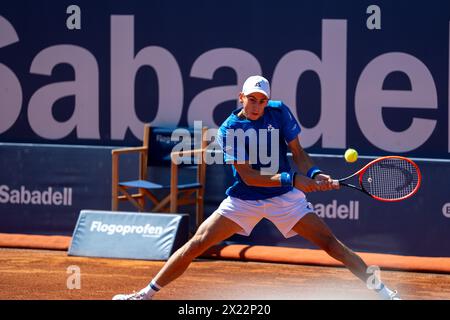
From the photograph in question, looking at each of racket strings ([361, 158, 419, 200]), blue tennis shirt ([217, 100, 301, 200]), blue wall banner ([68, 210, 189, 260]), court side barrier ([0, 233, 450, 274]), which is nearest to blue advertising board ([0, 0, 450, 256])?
court side barrier ([0, 233, 450, 274])

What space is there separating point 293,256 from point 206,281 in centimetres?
126

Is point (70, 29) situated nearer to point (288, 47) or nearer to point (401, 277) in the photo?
point (288, 47)

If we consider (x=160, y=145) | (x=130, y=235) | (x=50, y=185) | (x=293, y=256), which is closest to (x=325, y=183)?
(x=293, y=256)

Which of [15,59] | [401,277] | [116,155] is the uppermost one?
[15,59]

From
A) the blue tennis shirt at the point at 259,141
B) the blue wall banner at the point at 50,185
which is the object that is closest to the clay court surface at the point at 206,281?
the blue wall banner at the point at 50,185

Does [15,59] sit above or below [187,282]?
above

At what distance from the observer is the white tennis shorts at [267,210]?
6.52m

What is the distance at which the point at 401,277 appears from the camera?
8.80 m

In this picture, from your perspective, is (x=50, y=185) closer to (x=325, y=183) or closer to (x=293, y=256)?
(x=293, y=256)

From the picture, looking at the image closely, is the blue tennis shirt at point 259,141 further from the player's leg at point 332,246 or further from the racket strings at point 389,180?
the racket strings at point 389,180

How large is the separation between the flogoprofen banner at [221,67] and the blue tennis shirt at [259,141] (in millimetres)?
3365

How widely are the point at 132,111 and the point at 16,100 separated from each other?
53.1 inches

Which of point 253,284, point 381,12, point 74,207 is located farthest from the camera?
point 74,207

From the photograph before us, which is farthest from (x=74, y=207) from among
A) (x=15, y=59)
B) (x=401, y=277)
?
(x=401, y=277)
